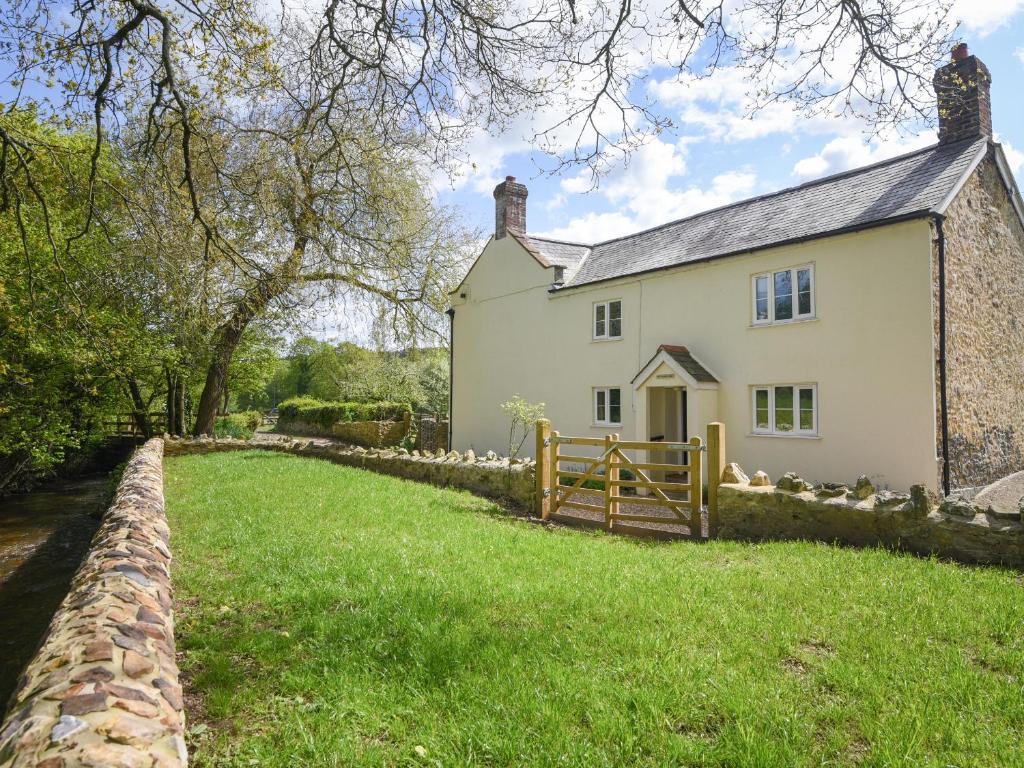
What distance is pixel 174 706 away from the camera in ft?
9.14

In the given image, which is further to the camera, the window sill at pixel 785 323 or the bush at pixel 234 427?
the bush at pixel 234 427

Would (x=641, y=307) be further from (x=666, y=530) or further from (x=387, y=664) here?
(x=387, y=664)

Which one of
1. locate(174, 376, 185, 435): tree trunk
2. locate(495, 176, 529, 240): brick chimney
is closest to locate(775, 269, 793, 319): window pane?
locate(495, 176, 529, 240): brick chimney

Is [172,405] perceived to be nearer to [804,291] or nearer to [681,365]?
[681,365]

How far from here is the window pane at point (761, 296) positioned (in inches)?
543

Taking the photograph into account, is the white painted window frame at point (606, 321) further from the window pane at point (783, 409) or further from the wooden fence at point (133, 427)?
the wooden fence at point (133, 427)

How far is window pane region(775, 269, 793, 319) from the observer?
524 inches

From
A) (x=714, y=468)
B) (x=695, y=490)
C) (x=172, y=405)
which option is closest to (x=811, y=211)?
(x=714, y=468)

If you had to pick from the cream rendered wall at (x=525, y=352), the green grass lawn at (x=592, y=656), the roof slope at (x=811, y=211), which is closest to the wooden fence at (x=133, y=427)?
the cream rendered wall at (x=525, y=352)

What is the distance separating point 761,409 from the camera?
1380 centimetres

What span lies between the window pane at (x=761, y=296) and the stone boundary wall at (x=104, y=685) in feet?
43.0

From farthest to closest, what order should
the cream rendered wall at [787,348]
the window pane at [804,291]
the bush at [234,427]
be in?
the bush at [234,427] < the window pane at [804,291] < the cream rendered wall at [787,348]

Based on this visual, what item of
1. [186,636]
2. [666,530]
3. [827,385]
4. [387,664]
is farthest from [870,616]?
[827,385]

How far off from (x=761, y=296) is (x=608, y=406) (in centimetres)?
540
